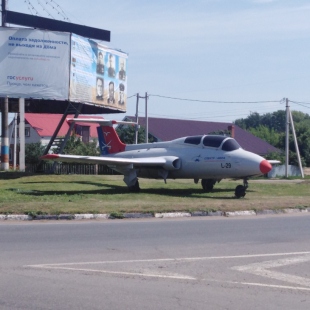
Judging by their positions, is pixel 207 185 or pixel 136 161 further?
pixel 207 185

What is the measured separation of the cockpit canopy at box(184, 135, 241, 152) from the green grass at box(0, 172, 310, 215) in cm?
193

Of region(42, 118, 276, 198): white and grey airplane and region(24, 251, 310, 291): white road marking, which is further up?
region(42, 118, 276, 198): white and grey airplane

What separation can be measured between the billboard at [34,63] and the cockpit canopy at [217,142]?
1162 cm

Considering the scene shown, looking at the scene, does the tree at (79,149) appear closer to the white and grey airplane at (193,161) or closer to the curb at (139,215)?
the white and grey airplane at (193,161)

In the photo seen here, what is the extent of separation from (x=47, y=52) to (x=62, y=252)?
24355mm

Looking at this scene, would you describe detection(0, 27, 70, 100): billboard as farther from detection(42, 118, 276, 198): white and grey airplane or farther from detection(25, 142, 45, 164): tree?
detection(25, 142, 45, 164): tree

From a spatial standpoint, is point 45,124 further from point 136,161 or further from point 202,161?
point 202,161

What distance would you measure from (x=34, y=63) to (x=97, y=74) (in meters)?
4.63

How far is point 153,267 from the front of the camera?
30.4 feet

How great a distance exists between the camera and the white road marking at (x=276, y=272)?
8482 mm

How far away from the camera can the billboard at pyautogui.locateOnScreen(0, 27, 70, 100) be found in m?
32.4

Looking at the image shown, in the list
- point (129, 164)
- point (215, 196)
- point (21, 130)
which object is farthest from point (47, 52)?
point (215, 196)

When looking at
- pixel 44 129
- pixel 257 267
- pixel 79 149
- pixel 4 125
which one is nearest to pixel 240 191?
pixel 257 267

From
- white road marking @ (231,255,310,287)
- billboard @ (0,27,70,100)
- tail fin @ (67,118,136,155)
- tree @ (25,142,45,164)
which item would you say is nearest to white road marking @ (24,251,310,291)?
white road marking @ (231,255,310,287)
